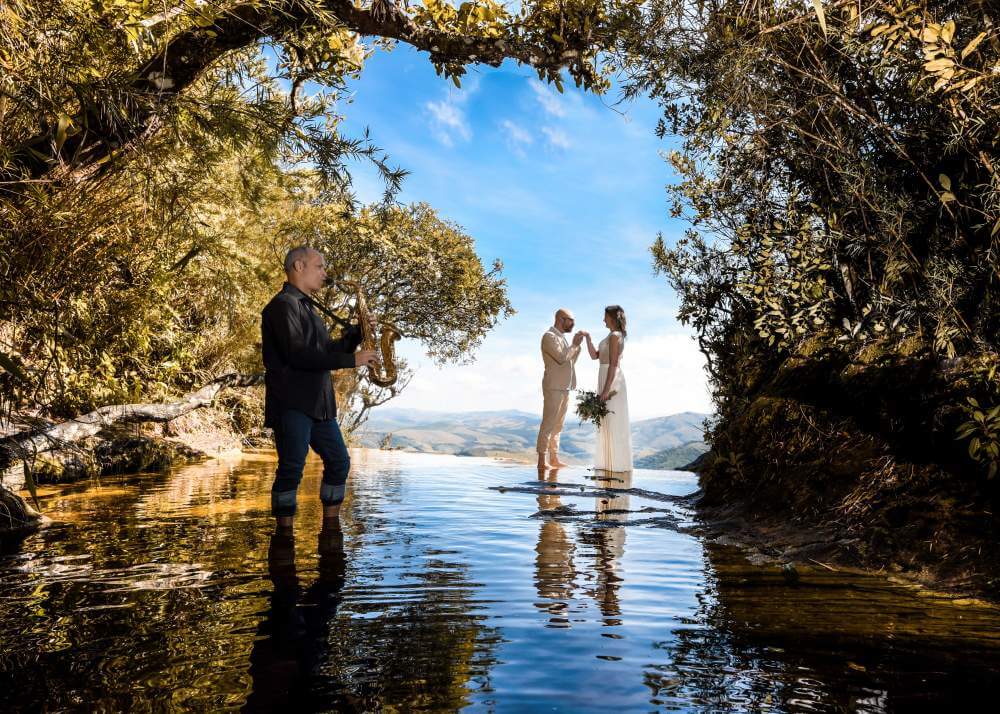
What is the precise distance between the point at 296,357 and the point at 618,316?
26.0 feet

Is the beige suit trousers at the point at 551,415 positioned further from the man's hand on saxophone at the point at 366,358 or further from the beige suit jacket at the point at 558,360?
the man's hand on saxophone at the point at 366,358

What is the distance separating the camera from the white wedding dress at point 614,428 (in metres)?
12.6

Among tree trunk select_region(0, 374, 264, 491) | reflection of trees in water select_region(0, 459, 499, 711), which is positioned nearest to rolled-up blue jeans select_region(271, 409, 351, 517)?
reflection of trees in water select_region(0, 459, 499, 711)

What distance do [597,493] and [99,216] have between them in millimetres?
6889

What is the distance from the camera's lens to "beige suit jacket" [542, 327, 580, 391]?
42.5 feet

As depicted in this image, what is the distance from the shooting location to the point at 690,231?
961 cm

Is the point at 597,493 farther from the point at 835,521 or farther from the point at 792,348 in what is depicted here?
the point at 835,521

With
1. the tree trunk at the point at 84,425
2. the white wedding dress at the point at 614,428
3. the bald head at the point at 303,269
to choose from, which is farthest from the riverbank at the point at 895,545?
the tree trunk at the point at 84,425

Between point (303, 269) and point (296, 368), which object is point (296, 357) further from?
point (303, 269)

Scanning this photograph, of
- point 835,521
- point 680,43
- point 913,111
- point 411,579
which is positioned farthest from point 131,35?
point 913,111

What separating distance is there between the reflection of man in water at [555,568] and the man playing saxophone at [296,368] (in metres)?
1.88

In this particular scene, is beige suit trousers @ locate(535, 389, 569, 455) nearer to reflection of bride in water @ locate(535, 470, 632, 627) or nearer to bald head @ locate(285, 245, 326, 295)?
reflection of bride in water @ locate(535, 470, 632, 627)

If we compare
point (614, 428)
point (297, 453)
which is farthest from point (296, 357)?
point (614, 428)

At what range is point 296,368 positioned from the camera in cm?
550
